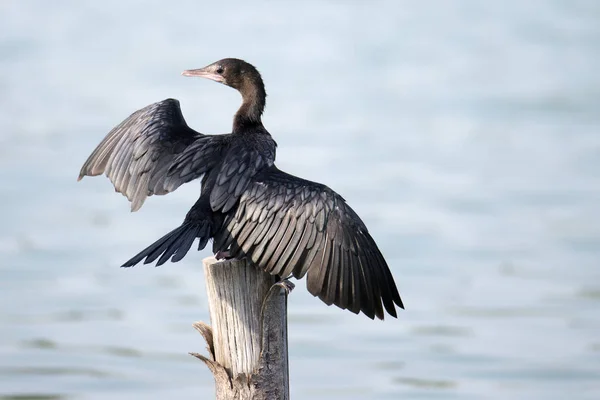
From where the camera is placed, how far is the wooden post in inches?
247

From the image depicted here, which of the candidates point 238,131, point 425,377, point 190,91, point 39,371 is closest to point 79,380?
point 39,371

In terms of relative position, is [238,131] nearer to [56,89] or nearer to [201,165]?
[201,165]

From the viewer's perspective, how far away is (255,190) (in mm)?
6875

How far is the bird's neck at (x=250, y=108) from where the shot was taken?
8.02m

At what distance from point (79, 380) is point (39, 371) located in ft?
1.42

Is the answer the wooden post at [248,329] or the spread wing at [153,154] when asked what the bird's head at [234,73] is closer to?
the spread wing at [153,154]

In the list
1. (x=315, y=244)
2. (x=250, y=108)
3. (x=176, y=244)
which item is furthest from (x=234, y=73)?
(x=315, y=244)

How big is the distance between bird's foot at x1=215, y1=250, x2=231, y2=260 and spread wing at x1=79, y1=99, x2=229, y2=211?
0.75 metres

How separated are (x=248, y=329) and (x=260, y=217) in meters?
0.69

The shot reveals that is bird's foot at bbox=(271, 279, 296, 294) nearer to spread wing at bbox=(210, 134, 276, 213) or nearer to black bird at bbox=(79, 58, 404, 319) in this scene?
black bird at bbox=(79, 58, 404, 319)

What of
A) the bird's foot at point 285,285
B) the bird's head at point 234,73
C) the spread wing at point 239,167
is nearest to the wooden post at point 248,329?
the bird's foot at point 285,285

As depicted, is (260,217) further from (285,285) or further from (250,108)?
(250,108)

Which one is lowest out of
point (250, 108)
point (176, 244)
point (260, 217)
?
point (176, 244)

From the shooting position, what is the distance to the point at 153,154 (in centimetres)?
753
